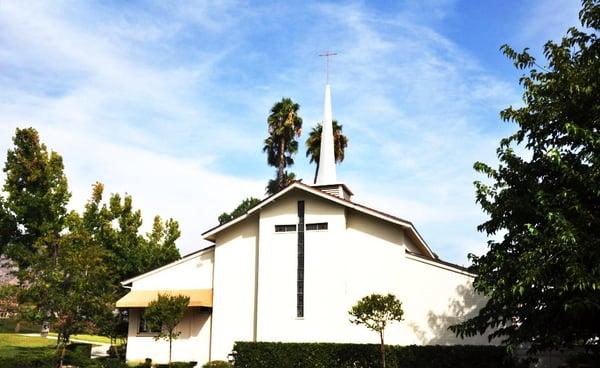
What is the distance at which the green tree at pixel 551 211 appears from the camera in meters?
12.3

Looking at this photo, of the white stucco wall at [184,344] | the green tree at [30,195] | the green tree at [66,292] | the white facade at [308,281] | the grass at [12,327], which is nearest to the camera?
the white facade at [308,281]

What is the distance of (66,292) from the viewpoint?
27000 millimetres

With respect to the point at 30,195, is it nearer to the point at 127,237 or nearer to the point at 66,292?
the point at 127,237

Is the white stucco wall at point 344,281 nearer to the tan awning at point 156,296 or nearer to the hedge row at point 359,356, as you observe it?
the hedge row at point 359,356

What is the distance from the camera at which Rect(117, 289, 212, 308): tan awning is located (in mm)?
28500

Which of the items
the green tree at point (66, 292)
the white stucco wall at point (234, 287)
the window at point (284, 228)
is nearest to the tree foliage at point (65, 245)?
the green tree at point (66, 292)

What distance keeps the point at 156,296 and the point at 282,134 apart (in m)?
20.4

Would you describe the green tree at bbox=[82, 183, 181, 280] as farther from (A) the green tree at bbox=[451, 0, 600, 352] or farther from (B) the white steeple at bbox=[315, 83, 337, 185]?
(A) the green tree at bbox=[451, 0, 600, 352]

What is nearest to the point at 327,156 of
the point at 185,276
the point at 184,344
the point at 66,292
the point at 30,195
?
the point at 185,276

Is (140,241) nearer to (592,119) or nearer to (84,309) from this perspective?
(84,309)

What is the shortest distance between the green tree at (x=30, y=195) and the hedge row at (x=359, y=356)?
26740 millimetres

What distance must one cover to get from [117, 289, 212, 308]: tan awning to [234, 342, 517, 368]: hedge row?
344cm

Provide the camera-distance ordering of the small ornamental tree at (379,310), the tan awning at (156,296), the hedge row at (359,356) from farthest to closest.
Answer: the tan awning at (156,296), the small ornamental tree at (379,310), the hedge row at (359,356)

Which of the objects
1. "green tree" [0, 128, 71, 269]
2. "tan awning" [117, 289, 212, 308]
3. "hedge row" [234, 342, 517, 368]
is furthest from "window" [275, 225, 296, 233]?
"green tree" [0, 128, 71, 269]
